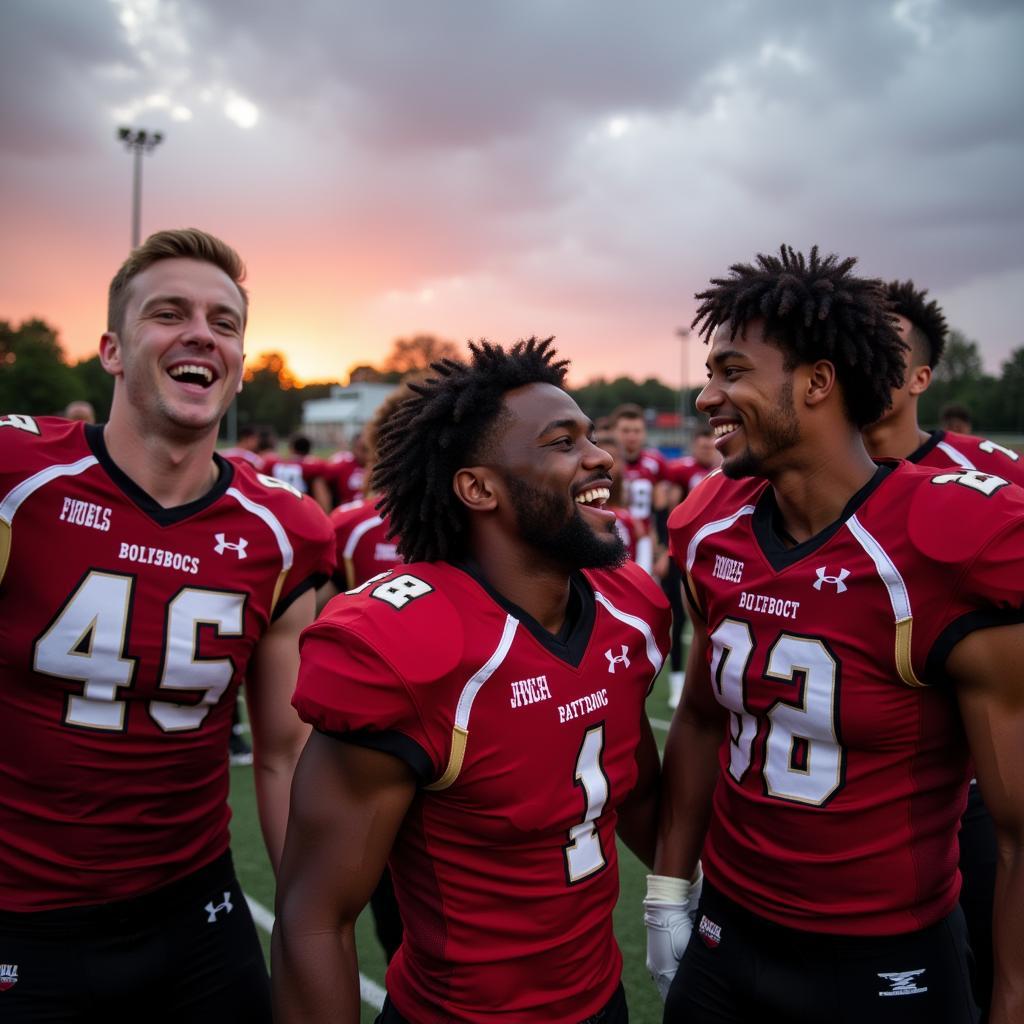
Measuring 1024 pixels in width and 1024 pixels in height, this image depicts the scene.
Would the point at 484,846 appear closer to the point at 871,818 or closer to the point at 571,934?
the point at 571,934

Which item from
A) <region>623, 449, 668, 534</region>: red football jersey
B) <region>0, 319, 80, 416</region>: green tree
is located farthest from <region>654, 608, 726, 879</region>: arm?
<region>0, 319, 80, 416</region>: green tree

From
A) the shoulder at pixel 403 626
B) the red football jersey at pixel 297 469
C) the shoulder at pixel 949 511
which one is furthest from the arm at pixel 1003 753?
the red football jersey at pixel 297 469

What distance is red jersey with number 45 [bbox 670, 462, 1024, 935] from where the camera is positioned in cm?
187

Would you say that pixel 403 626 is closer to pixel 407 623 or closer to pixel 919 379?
pixel 407 623

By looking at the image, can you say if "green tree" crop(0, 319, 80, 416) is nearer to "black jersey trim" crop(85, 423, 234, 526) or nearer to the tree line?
the tree line

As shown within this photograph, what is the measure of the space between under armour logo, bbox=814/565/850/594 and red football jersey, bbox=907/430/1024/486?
1698mm

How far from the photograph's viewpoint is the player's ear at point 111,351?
8.31 ft

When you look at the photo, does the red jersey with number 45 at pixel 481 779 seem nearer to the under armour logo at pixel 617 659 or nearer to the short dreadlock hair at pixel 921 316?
the under armour logo at pixel 617 659

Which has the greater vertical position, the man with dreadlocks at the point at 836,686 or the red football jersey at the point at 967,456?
the red football jersey at the point at 967,456

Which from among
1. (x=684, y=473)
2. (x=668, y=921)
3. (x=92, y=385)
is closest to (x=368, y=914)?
(x=668, y=921)

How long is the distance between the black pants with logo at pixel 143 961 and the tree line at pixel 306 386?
26.6 meters

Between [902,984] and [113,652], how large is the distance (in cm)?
209

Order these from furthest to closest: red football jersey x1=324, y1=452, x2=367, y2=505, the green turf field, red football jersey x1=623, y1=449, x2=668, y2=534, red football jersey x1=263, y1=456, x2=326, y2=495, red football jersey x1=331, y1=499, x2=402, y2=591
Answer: red football jersey x1=263, y1=456, x2=326, y2=495 < red football jersey x1=623, y1=449, x2=668, y2=534 < red football jersey x1=324, y1=452, x2=367, y2=505 < red football jersey x1=331, y1=499, x2=402, y2=591 < the green turf field

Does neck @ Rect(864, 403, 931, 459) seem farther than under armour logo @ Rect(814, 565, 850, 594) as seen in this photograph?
Yes
